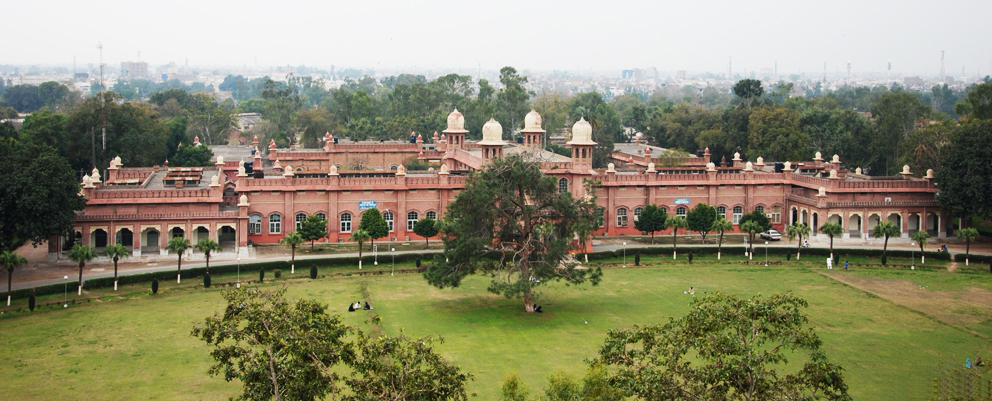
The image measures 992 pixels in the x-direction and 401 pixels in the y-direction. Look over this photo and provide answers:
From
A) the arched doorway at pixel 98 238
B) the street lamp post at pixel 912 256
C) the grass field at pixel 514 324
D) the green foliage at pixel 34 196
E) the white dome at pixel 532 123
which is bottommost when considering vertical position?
the grass field at pixel 514 324

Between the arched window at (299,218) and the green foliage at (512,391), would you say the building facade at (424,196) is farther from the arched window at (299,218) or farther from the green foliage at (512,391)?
the green foliage at (512,391)

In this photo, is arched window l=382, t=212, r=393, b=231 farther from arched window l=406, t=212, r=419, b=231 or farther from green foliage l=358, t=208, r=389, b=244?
green foliage l=358, t=208, r=389, b=244

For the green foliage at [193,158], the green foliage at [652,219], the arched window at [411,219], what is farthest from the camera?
the green foliage at [193,158]

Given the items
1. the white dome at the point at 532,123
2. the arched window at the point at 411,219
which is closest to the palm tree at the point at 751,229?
the white dome at the point at 532,123

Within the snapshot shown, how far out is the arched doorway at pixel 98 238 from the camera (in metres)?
55.9

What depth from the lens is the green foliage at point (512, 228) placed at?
44906 mm

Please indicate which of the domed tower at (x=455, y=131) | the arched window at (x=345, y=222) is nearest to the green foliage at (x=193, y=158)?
the domed tower at (x=455, y=131)

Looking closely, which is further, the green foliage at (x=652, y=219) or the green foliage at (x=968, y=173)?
the green foliage at (x=652, y=219)

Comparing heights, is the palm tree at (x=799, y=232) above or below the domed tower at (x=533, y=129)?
below

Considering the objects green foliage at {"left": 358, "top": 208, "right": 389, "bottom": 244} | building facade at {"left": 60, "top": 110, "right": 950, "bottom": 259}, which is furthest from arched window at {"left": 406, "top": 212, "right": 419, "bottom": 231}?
green foliage at {"left": 358, "top": 208, "right": 389, "bottom": 244}

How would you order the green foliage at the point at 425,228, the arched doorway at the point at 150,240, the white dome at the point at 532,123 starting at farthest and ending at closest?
the white dome at the point at 532,123
the green foliage at the point at 425,228
the arched doorway at the point at 150,240

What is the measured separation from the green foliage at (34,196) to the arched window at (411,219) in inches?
764

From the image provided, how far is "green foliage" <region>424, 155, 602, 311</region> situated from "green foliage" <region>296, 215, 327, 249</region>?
14.1m

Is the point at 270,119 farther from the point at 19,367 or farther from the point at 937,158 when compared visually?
the point at 19,367
